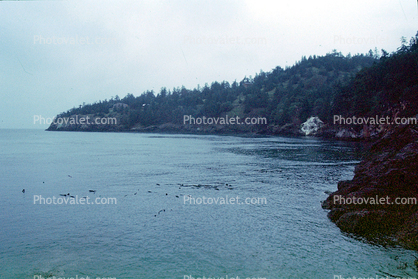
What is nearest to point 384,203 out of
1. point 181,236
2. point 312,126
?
point 181,236

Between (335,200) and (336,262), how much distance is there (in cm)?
789

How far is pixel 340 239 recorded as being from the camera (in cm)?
1477

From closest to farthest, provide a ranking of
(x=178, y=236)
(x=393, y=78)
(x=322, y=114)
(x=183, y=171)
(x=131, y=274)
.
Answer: (x=131, y=274), (x=178, y=236), (x=183, y=171), (x=393, y=78), (x=322, y=114)

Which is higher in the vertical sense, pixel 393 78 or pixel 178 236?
pixel 393 78

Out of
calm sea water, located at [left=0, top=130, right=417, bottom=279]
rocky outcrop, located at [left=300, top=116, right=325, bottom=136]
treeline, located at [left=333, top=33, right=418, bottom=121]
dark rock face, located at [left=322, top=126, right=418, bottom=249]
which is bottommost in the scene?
calm sea water, located at [left=0, top=130, right=417, bottom=279]

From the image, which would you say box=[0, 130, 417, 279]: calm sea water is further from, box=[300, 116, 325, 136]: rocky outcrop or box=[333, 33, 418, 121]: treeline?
box=[300, 116, 325, 136]: rocky outcrop

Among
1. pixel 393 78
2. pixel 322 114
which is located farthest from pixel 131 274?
pixel 322 114

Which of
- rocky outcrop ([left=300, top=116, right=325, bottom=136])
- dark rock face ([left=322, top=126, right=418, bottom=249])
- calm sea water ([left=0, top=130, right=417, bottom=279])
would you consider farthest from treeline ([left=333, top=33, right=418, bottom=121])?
dark rock face ([left=322, top=126, right=418, bottom=249])

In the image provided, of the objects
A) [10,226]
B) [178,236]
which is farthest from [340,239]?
[10,226]

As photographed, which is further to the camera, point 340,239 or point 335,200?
point 335,200

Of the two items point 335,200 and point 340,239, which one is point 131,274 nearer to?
point 340,239

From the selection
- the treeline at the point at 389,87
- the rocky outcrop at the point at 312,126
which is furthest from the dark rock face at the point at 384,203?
the rocky outcrop at the point at 312,126

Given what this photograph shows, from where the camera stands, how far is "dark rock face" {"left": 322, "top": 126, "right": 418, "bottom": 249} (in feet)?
49.5

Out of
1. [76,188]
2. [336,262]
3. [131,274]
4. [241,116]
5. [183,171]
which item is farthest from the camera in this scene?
[241,116]
